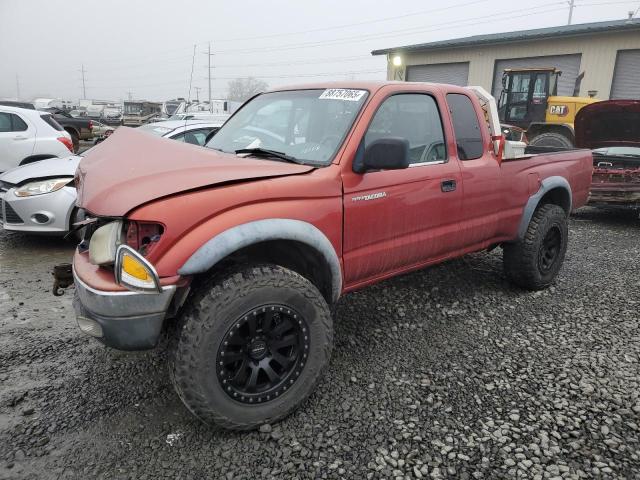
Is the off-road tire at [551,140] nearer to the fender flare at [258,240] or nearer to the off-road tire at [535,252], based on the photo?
the off-road tire at [535,252]

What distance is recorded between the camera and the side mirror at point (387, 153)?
2568 millimetres

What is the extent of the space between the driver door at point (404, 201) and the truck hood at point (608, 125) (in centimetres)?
596

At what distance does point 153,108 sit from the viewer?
4375 centimetres

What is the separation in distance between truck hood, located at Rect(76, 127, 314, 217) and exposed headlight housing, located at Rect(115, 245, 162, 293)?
0.63 ft

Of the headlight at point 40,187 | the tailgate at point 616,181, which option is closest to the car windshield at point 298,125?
the headlight at point 40,187

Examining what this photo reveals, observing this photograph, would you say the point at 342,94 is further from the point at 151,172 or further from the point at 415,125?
the point at 151,172

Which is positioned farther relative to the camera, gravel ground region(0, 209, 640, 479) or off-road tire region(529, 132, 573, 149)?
off-road tire region(529, 132, 573, 149)

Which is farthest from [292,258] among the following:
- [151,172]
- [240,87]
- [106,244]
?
[240,87]

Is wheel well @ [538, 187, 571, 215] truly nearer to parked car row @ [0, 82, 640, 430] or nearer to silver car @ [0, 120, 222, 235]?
parked car row @ [0, 82, 640, 430]

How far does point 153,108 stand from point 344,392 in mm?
45912

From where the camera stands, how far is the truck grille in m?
5.36

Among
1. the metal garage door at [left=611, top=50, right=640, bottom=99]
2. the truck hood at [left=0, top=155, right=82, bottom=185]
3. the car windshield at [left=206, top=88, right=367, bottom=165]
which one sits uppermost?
the metal garage door at [left=611, top=50, right=640, bottom=99]

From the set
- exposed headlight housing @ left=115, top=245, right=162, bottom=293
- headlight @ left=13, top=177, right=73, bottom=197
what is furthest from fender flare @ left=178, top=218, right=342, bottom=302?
headlight @ left=13, top=177, right=73, bottom=197

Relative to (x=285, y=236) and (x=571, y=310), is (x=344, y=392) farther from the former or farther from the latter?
(x=571, y=310)
